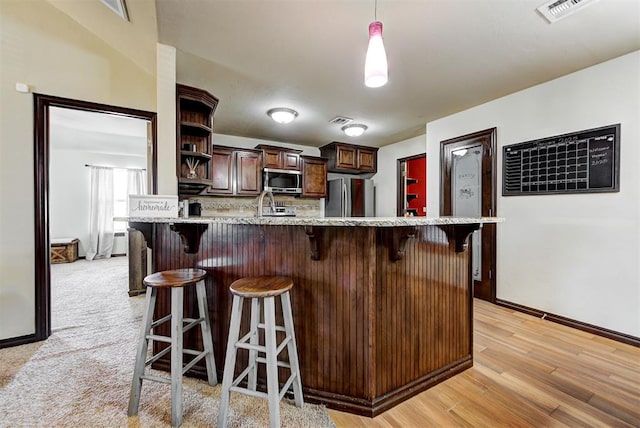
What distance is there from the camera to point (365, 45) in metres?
2.22

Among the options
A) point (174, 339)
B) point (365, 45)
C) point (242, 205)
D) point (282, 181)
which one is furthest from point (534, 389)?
point (242, 205)

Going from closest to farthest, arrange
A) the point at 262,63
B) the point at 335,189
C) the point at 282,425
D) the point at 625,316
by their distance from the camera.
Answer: the point at 282,425
the point at 625,316
the point at 262,63
the point at 335,189

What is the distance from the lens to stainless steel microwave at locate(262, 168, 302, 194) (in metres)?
4.70

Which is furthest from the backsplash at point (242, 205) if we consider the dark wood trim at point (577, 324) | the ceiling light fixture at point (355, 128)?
the dark wood trim at point (577, 324)

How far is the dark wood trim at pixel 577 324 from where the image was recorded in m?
2.29

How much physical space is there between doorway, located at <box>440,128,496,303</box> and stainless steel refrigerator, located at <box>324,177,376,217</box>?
1.76 metres

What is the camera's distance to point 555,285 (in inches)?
109

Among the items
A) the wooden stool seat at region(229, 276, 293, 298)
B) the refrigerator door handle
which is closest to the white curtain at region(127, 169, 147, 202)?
the refrigerator door handle

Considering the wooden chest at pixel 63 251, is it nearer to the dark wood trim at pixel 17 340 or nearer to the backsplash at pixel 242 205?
the backsplash at pixel 242 205

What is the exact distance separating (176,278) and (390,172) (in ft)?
14.9

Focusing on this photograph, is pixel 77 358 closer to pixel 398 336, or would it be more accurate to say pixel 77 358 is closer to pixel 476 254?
pixel 398 336

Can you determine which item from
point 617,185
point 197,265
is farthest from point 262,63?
point 617,185

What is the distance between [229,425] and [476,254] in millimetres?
3303

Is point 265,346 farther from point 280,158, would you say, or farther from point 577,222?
point 280,158
